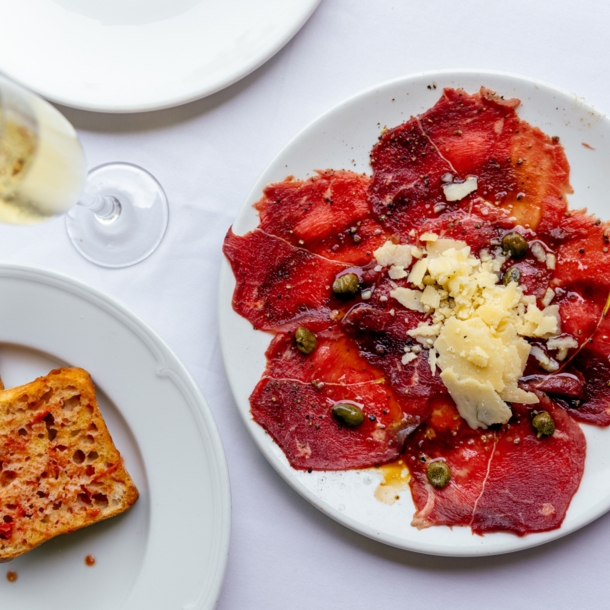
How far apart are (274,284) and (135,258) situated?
361mm

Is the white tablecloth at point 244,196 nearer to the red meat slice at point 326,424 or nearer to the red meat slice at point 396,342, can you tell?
the red meat slice at point 326,424

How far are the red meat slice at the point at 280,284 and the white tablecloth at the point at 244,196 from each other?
0.12m

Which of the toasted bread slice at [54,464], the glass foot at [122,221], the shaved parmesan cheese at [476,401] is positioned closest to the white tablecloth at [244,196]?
the glass foot at [122,221]

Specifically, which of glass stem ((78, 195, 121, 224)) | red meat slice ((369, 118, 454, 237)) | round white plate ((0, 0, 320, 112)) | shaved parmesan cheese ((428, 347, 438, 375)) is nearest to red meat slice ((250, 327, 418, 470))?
shaved parmesan cheese ((428, 347, 438, 375))

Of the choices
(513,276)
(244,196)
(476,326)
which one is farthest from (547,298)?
(244,196)

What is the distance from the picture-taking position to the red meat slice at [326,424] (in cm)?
145

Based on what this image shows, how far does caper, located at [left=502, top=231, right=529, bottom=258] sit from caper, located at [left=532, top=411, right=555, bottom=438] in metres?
0.37

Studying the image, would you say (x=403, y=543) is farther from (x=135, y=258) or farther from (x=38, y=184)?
(x=38, y=184)

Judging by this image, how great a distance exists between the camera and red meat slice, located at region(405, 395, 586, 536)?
142cm

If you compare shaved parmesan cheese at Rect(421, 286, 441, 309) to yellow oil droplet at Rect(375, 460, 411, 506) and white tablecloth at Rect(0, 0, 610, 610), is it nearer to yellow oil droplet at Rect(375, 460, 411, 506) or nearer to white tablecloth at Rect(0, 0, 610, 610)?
yellow oil droplet at Rect(375, 460, 411, 506)

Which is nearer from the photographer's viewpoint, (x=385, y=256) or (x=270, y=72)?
(x=385, y=256)

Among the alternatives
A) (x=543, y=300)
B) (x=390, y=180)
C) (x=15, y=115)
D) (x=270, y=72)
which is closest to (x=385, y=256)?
(x=390, y=180)

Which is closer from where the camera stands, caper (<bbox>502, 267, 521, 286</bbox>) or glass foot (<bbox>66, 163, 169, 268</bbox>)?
caper (<bbox>502, 267, 521, 286</bbox>)

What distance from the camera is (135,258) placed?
1543 millimetres
